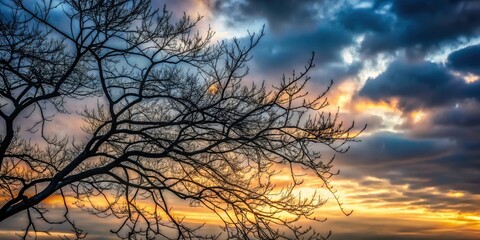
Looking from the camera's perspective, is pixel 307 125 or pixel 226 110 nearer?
pixel 307 125

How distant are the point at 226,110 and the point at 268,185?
5.89 ft

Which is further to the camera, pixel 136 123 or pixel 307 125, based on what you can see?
pixel 136 123

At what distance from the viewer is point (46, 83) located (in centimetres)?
1223

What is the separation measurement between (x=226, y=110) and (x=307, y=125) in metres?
1.77

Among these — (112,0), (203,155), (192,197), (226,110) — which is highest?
(112,0)

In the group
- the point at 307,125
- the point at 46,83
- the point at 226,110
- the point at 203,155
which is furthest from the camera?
the point at 46,83

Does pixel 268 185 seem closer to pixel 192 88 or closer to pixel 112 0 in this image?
pixel 192 88

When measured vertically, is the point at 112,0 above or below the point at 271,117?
above

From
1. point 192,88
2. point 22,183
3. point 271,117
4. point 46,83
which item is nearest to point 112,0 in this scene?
point 192,88

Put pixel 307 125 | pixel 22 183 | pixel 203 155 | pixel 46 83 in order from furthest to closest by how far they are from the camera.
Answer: pixel 22 183 < pixel 46 83 < pixel 203 155 < pixel 307 125

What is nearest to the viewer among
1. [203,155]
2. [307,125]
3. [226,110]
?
[307,125]

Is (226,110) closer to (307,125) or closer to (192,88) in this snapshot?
(192,88)

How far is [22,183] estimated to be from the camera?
42.8 feet

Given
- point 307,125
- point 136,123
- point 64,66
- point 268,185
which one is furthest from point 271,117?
point 64,66
